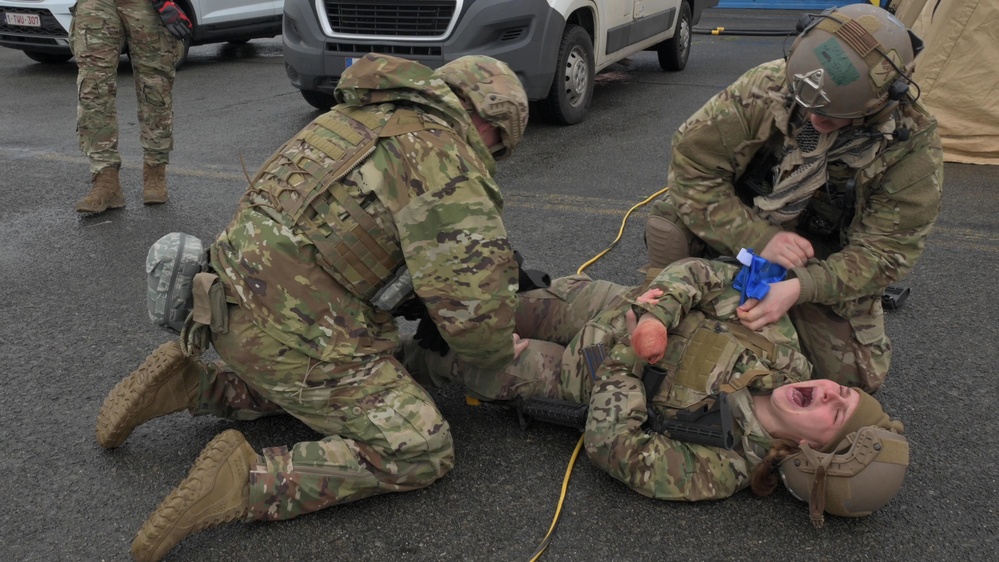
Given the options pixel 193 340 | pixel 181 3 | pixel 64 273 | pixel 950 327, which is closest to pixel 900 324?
pixel 950 327

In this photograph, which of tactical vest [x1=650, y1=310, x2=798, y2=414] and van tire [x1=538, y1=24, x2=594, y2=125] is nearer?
tactical vest [x1=650, y1=310, x2=798, y2=414]

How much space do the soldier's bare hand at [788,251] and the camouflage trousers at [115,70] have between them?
3697mm

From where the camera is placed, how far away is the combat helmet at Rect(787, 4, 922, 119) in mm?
2336

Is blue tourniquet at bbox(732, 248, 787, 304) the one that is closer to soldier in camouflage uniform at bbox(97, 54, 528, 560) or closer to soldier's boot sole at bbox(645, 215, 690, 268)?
soldier's boot sole at bbox(645, 215, 690, 268)

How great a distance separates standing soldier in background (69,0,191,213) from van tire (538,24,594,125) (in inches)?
105

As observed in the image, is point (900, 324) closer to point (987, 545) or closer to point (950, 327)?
point (950, 327)

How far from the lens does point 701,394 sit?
2600 millimetres

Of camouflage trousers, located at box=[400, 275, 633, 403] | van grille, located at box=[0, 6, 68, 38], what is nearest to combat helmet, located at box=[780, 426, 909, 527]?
camouflage trousers, located at box=[400, 275, 633, 403]

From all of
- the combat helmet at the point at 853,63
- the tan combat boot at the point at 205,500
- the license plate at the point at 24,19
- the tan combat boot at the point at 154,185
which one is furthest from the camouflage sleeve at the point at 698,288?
the license plate at the point at 24,19

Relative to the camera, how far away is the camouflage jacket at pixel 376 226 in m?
2.29

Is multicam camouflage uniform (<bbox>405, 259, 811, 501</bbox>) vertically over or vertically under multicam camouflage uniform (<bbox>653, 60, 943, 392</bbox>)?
under

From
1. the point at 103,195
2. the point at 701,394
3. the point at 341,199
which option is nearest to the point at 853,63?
the point at 701,394

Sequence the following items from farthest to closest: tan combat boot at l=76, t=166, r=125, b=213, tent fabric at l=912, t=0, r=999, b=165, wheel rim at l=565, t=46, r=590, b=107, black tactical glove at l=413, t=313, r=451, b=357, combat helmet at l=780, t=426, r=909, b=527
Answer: wheel rim at l=565, t=46, r=590, b=107, tent fabric at l=912, t=0, r=999, b=165, tan combat boot at l=76, t=166, r=125, b=213, black tactical glove at l=413, t=313, r=451, b=357, combat helmet at l=780, t=426, r=909, b=527

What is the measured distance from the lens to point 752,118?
2.81m
